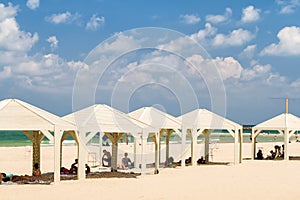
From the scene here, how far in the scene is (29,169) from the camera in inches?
750

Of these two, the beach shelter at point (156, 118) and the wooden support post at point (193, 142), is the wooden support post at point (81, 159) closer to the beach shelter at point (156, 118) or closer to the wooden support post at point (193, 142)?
the beach shelter at point (156, 118)

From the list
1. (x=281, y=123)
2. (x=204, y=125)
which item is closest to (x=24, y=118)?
(x=204, y=125)

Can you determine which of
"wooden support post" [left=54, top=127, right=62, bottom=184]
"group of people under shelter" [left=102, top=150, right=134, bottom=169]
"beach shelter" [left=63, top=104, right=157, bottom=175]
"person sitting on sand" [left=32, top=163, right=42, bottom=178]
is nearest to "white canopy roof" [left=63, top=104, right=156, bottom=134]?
"beach shelter" [left=63, top=104, right=157, bottom=175]

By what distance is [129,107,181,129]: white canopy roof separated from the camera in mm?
18188

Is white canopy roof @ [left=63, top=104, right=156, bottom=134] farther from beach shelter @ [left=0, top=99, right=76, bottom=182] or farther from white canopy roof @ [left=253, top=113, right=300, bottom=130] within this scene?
white canopy roof @ [left=253, top=113, right=300, bottom=130]

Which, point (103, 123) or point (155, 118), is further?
point (155, 118)

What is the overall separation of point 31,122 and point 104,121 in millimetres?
2435

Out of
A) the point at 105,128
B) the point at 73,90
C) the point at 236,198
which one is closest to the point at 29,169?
the point at 73,90

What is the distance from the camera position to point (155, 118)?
61.0 feet

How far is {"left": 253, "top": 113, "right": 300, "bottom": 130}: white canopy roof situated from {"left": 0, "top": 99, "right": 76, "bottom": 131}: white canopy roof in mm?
12679

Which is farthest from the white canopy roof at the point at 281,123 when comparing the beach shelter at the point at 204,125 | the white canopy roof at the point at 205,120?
the white canopy roof at the point at 205,120

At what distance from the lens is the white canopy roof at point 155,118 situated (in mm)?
18188

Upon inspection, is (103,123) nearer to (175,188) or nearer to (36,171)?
(36,171)

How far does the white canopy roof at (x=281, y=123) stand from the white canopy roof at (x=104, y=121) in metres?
9.78
